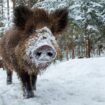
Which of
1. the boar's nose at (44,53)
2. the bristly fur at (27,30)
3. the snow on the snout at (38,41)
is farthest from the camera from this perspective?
the bristly fur at (27,30)

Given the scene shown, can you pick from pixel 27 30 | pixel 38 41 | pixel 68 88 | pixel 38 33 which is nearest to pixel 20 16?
pixel 27 30

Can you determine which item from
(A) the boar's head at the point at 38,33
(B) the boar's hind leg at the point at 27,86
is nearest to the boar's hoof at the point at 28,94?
→ (B) the boar's hind leg at the point at 27,86

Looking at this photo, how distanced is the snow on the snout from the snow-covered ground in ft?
3.39

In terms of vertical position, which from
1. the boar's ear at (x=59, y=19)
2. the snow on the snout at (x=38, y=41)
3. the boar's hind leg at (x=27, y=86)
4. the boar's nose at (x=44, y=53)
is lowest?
the boar's hind leg at (x=27, y=86)

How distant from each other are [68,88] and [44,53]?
2243mm

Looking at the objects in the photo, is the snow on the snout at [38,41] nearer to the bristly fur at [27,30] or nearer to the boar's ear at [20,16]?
the bristly fur at [27,30]

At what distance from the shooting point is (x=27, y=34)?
5.01 m

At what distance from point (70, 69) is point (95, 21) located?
683 cm

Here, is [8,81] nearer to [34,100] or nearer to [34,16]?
[34,100]

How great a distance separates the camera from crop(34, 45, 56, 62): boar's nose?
4315 mm

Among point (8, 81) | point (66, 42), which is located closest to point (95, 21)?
point (66, 42)

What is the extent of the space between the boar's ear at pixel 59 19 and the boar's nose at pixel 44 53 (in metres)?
0.95

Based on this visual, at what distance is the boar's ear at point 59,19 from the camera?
5.38m

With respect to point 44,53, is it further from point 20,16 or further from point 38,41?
point 20,16
